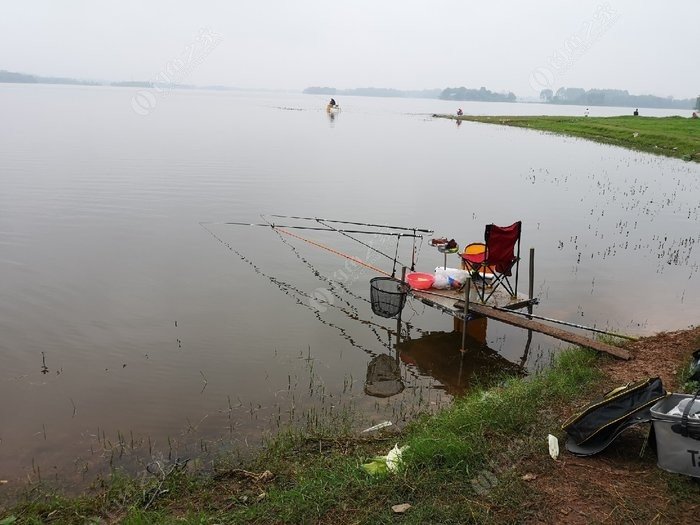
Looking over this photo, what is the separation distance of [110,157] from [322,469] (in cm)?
2821

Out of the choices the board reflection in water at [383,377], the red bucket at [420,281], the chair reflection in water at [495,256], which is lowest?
the board reflection in water at [383,377]

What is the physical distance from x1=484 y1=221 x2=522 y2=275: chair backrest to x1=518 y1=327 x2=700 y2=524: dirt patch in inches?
165

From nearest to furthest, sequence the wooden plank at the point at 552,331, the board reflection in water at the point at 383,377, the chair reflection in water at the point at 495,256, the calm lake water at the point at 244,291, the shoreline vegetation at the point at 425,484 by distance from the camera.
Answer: the shoreline vegetation at the point at 425,484
the calm lake water at the point at 244,291
the wooden plank at the point at 552,331
the board reflection in water at the point at 383,377
the chair reflection in water at the point at 495,256

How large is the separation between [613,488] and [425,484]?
1648 millimetres

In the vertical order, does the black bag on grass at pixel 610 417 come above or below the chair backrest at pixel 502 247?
below

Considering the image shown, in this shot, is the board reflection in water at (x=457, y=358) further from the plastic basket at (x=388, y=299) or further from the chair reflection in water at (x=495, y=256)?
the chair reflection in water at (x=495, y=256)

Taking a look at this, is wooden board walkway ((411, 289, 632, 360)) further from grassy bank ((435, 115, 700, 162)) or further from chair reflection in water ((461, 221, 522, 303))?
grassy bank ((435, 115, 700, 162))

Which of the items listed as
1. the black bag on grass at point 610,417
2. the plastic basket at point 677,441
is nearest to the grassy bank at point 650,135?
the black bag on grass at point 610,417

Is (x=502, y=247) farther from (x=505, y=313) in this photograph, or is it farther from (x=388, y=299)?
(x=388, y=299)

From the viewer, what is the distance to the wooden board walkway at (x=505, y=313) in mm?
8468

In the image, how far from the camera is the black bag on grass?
5.49 metres

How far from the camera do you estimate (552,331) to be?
29.0ft

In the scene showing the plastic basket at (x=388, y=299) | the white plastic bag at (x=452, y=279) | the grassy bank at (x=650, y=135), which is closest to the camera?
the plastic basket at (x=388, y=299)

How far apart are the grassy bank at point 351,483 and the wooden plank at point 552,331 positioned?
72.4 inches
